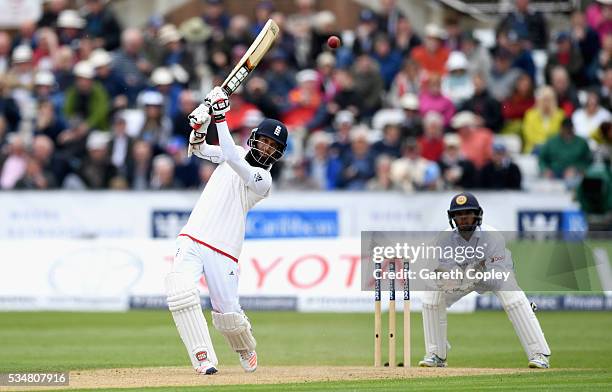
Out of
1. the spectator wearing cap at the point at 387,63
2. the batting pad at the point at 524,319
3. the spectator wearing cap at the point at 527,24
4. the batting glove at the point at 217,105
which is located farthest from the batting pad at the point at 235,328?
the spectator wearing cap at the point at 527,24

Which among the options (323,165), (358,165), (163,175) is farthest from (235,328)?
(323,165)

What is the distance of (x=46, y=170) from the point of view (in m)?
21.4

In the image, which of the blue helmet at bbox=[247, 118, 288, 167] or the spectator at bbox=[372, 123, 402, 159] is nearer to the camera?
the blue helmet at bbox=[247, 118, 288, 167]

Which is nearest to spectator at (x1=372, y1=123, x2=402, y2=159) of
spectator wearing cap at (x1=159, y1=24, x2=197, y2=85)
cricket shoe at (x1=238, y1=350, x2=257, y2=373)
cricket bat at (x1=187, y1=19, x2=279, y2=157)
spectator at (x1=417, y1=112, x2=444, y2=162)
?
spectator at (x1=417, y1=112, x2=444, y2=162)

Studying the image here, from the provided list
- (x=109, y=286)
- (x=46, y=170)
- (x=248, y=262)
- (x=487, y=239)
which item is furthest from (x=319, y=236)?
(x=487, y=239)

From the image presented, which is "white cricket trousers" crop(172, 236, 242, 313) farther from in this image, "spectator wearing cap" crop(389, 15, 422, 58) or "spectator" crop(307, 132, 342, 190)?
"spectator wearing cap" crop(389, 15, 422, 58)

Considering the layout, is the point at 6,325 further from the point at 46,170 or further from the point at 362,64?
the point at 362,64

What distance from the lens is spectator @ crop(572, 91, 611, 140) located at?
21.5 m

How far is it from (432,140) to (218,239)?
10089 mm

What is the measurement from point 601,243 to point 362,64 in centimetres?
563

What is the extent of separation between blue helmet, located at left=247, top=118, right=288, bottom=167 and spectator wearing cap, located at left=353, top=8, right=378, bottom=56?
11.6 m

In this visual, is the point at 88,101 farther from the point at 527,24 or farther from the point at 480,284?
the point at 480,284

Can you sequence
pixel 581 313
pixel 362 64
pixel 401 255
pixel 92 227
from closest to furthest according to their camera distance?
1. pixel 401 255
2. pixel 581 313
3. pixel 92 227
4. pixel 362 64

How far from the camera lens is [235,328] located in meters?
11.9
